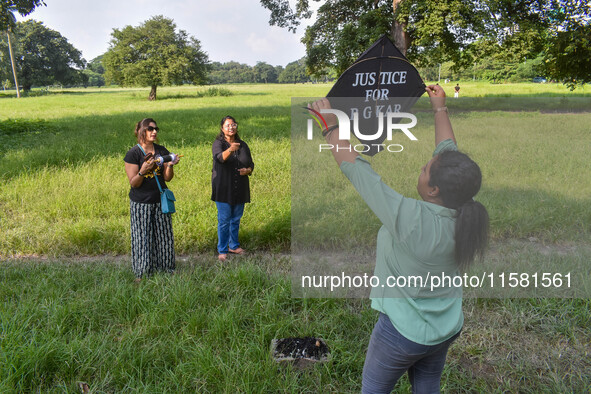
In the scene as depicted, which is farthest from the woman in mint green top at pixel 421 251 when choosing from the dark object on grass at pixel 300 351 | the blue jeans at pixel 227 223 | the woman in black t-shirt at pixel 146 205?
the blue jeans at pixel 227 223

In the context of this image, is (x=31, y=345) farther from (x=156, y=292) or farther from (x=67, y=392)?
(x=156, y=292)

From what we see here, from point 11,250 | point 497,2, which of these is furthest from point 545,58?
point 11,250

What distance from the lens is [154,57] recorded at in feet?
136

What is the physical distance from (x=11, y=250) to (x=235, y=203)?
9.17ft

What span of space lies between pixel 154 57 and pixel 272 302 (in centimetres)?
4338

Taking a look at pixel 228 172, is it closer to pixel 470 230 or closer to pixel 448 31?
pixel 470 230

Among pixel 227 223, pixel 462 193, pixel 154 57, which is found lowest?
pixel 227 223

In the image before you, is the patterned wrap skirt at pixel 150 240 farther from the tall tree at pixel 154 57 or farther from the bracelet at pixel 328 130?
the tall tree at pixel 154 57

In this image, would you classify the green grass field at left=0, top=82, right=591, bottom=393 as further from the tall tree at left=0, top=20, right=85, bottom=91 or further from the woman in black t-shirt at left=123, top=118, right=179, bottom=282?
the tall tree at left=0, top=20, right=85, bottom=91

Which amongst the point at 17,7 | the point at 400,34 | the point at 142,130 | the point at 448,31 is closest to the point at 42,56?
the point at 17,7

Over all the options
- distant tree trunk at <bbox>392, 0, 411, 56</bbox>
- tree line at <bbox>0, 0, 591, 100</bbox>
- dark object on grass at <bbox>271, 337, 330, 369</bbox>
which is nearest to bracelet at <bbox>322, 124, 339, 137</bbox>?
dark object on grass at <bbox>271, 337, 330, 369</bbox>

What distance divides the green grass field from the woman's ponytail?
692 millimetres

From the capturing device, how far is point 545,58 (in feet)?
45.6

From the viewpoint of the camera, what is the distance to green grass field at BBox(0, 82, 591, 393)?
8.49 ft
